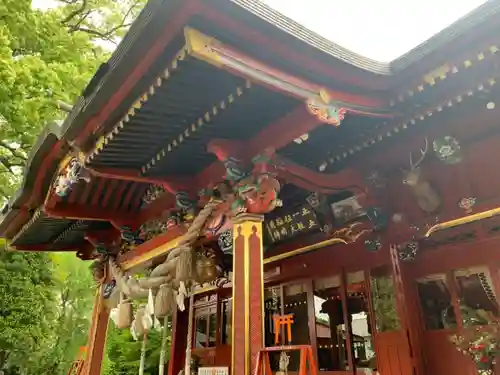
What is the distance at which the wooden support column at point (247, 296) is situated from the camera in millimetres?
3621

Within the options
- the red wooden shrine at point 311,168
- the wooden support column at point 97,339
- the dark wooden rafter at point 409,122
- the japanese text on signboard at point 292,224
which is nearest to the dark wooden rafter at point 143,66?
the red wooden shrine at point 311,168

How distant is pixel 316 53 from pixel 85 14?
13196 millimetres

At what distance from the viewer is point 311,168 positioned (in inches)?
203


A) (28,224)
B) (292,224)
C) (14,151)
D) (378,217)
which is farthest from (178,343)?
(14,151)

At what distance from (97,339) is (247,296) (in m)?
5.33

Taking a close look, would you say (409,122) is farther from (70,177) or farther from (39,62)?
(39,62)

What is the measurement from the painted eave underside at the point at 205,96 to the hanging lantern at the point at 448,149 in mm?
663

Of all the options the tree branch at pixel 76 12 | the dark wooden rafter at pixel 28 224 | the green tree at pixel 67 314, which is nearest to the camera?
the dark wooden rafter at pixel 28 224

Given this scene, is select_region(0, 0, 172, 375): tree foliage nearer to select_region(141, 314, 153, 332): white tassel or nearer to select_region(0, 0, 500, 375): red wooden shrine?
select_region(0, 0, 500, 375): red wooden shrine

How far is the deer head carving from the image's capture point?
4582mm

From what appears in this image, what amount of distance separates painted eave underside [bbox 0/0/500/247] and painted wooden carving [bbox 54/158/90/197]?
1.29ft

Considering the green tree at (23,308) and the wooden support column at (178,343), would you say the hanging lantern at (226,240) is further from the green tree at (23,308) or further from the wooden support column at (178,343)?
the green tree at (23,308)

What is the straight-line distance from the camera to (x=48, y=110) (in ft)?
35.7

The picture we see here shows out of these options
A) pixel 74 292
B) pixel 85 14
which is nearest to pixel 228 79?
pixel 85 14
